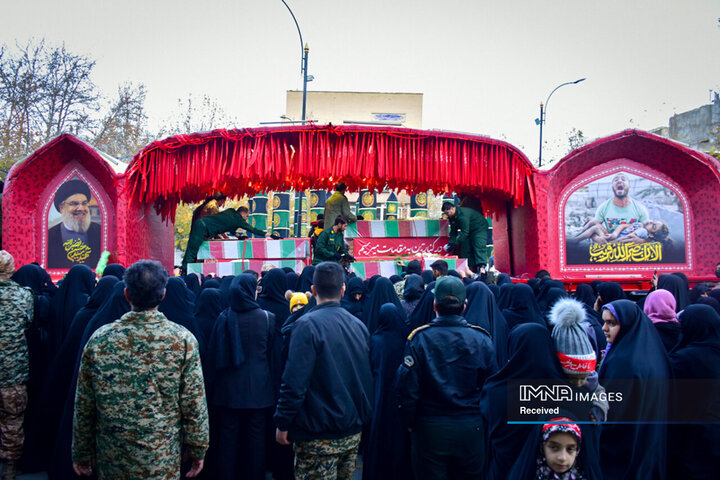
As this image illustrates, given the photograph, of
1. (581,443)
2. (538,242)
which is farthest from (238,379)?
(538,242)

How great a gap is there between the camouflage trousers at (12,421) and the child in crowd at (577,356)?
A: 3.92m

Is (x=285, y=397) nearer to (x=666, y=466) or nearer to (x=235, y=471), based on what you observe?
(x=235, y=471)

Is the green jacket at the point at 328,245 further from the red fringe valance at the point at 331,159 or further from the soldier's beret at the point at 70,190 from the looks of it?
the soldier's beret at the point at 70,190

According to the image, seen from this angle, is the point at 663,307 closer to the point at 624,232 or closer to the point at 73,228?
the point at 624,232

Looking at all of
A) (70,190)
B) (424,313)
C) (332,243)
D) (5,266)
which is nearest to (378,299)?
(424,313)

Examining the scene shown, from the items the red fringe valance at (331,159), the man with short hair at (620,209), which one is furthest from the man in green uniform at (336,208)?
the man with short hair at (620,209)

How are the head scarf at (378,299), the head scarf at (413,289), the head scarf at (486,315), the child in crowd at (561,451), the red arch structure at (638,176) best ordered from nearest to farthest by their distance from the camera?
the child in crowd at (561,451)
the head scarf at (486,315)
the head scarf at (378,299)
the head scarf at (413,289)
the red arch structure at (638,176)

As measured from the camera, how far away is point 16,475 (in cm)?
418

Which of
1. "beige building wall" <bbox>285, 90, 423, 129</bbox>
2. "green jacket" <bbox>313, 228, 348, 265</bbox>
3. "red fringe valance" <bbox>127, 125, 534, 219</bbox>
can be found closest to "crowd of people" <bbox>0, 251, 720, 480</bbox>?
"green jacket" <bbox>313, 228, 348, 265</bbox>

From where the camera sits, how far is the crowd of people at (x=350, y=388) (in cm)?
249

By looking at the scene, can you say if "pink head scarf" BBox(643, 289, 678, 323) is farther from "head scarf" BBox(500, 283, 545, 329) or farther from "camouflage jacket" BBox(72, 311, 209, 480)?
"camouflage jacket" BBox(72, 311, 209, 480)

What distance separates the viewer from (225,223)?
10.4 metres

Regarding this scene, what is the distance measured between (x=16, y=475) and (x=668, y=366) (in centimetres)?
496

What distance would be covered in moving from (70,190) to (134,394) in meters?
8.71
